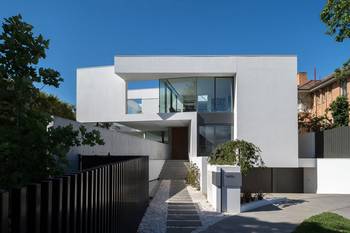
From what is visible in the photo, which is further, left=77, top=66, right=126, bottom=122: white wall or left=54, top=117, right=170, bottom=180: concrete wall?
left=77, top=66, right=126, bottom=122: white wall

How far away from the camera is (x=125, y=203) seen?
6754 millimetres

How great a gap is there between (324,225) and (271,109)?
1145 centimetres

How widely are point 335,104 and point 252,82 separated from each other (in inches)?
361

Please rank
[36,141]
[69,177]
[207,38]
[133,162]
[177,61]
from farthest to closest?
[207,38], [177,61], [133,162], [36,141], [69,177]

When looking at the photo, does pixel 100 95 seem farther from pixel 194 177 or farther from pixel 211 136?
pixel 194 177

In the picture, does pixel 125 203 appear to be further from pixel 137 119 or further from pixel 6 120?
pixel 137 119

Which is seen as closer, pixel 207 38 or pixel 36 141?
pixel 36 141

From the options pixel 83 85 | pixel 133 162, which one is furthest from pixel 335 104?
pixel 133 162

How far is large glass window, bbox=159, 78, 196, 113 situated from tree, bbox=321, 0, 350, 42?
9.46 m

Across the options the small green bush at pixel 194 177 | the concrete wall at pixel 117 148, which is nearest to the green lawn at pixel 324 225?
the concrete wall at pixel 117 148

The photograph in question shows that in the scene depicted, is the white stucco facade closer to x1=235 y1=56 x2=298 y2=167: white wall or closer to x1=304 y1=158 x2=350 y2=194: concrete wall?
x1=235 y1=56 x2=298 y2=167: white wall

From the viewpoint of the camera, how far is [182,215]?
1156cm

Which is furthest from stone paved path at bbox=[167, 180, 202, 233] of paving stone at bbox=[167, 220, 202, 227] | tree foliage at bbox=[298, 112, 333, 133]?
tree foliage at bbox=[298, 112, 333, 133]

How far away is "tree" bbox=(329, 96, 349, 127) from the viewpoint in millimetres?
26766
